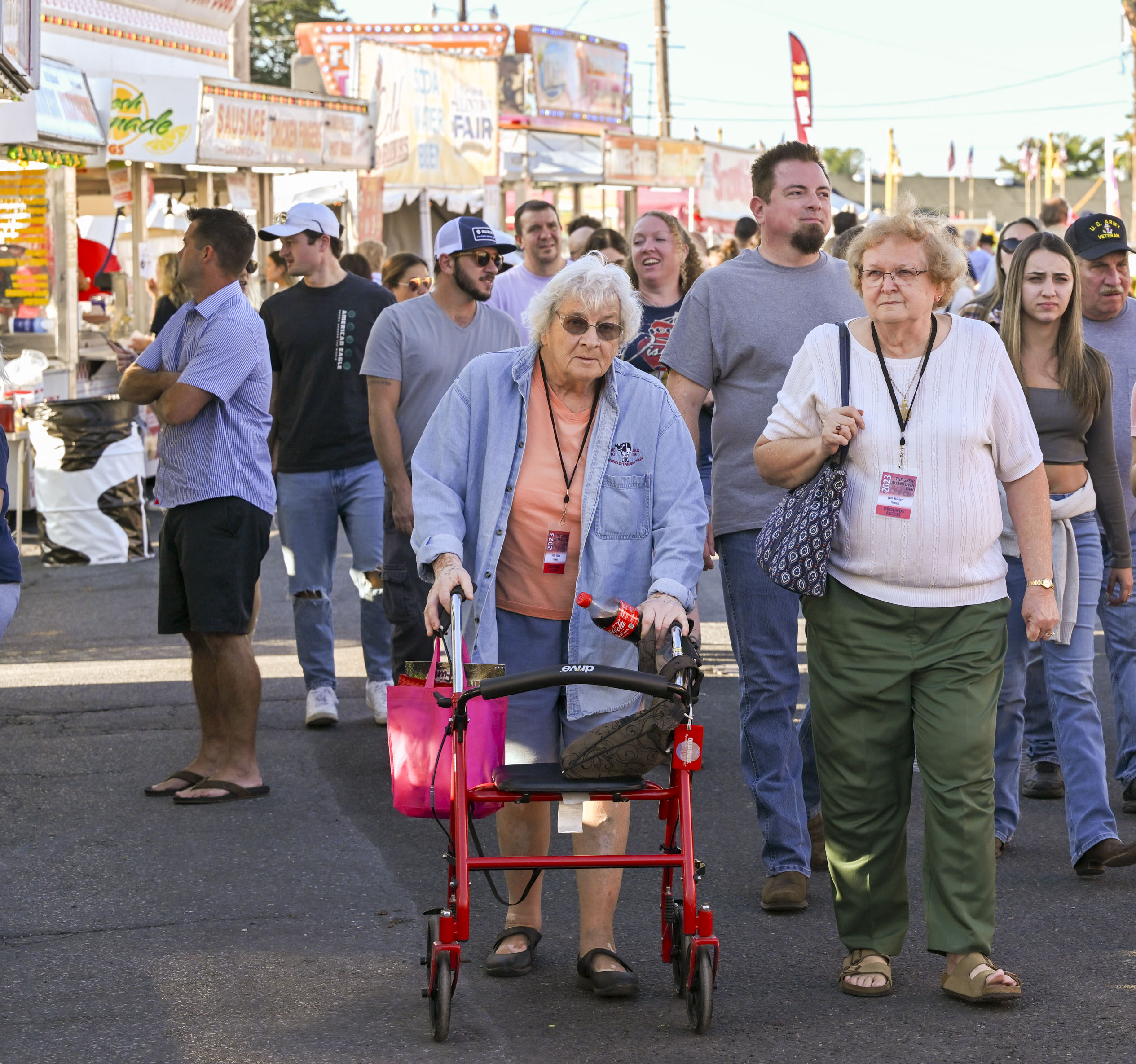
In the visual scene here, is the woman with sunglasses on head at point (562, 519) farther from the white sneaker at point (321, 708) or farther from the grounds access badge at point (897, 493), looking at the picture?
the white sneaker at point (321, 708)

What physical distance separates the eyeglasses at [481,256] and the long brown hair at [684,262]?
3.55 feet

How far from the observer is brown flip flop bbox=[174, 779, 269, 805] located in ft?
20.5

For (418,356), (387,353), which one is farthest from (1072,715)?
(387,353)

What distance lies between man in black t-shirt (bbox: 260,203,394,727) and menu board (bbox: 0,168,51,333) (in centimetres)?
725

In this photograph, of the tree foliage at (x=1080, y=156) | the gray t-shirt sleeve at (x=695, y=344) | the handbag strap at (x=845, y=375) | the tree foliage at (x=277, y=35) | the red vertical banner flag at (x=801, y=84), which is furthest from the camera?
the tree foliage at (x=1080, y=156)

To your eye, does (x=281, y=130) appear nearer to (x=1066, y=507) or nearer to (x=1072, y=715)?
(x=1066, y=507)

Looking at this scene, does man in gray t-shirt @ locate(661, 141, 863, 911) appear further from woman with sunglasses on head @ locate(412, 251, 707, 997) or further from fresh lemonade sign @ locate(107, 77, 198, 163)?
fresh lemonade sign @ locate(107, 77, 198, 163)

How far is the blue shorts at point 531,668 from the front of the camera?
14.5ft

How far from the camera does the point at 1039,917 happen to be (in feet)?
16.1

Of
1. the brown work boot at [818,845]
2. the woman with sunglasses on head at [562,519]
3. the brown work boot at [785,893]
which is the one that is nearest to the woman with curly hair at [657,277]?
the brown work boot at [818,845]

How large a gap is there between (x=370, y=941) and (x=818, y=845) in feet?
5.43

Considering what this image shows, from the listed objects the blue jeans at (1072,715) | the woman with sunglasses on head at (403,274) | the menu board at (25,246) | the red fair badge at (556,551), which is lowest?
the blue jeans at (1072,715)

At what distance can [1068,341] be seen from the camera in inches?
214

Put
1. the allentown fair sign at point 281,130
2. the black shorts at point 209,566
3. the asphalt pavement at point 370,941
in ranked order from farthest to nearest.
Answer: the allentown fair sign at point 281,130, the black shorts at point 209,566, the asphalt pavement at point 370,941
